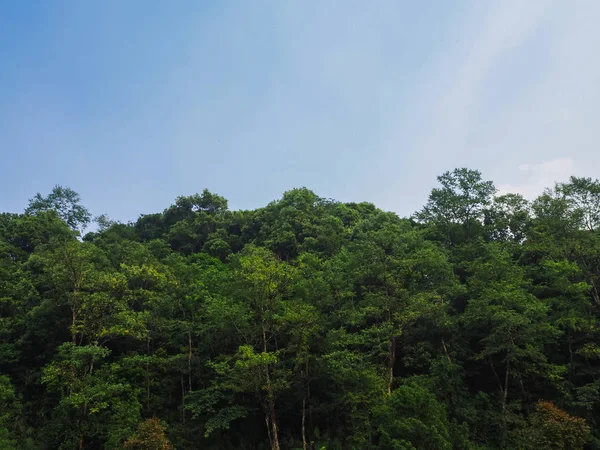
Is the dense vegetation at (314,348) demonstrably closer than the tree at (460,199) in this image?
Yes

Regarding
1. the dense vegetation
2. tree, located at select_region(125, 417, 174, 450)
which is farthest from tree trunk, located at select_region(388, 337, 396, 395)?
tree, located at select_region(125, 417, 174, 450)

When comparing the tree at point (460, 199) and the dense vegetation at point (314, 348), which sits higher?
the tree at point (460, 199)

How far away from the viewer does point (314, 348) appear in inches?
662

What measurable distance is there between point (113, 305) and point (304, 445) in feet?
33.2

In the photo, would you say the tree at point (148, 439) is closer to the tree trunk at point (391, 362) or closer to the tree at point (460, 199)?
the tree trunk at point (391, 362)

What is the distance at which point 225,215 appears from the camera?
134ft

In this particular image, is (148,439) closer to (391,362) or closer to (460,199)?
(391,362)

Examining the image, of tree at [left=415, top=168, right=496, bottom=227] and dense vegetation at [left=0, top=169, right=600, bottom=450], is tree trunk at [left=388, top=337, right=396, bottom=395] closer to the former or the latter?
dense vegetation at [left=0, top=169, right=600, bottom=450]

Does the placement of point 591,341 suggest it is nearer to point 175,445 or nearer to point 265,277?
point 265,277

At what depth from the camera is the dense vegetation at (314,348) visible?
48.7 feet

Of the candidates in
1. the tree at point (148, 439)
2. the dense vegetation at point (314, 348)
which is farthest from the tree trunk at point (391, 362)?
the tree at point (148, 439)

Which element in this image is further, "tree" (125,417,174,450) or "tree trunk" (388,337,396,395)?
"tree trunk" (388,337,396,395)

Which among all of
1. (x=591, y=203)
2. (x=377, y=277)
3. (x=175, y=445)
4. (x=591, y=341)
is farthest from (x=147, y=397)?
(x=591, y=203)

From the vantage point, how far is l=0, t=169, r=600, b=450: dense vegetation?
1484 cm
